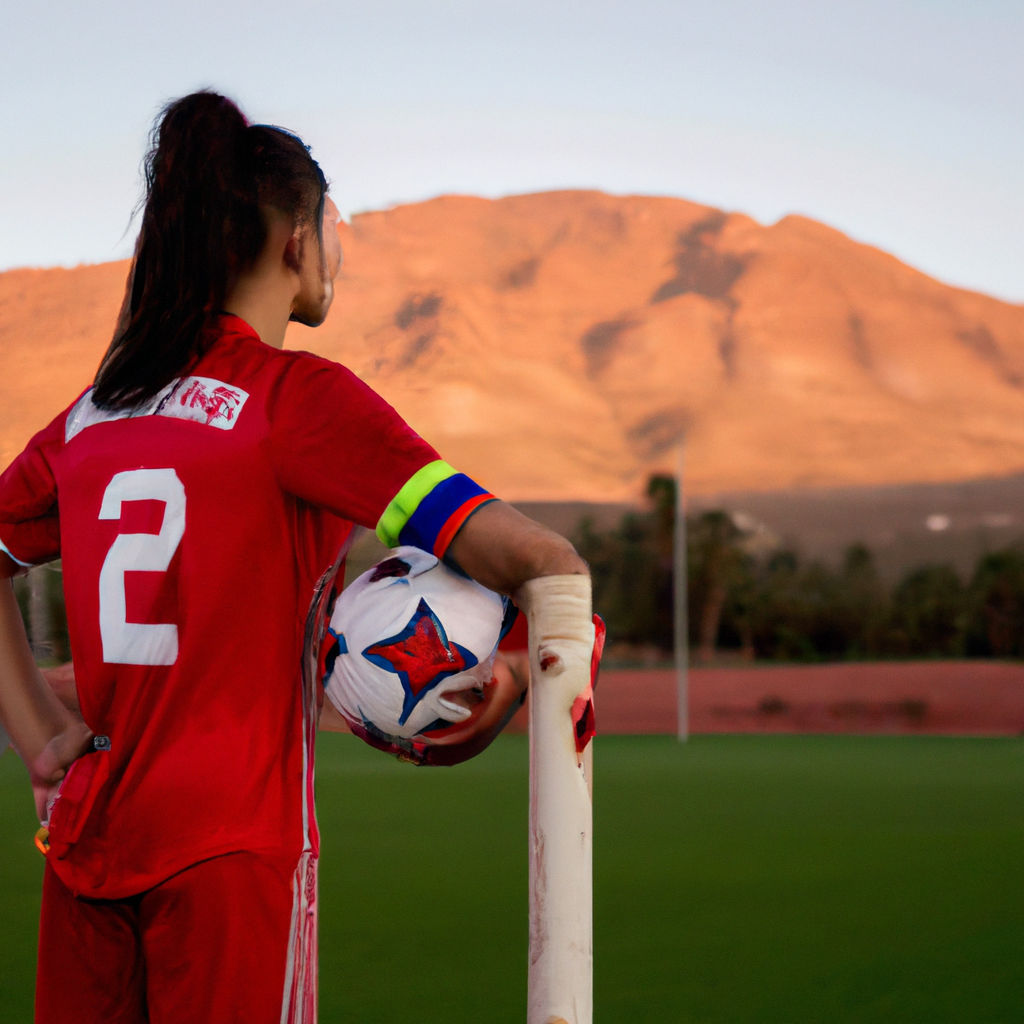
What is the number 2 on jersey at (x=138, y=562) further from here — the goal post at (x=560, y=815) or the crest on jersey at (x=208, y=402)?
the goal post at (x=560, y=815)

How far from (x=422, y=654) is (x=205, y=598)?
253mm

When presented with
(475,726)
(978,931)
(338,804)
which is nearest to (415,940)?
(978,931)

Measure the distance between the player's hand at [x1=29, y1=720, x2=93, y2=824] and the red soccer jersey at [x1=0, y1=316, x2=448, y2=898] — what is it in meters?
0.07

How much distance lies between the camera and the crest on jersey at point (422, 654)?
1470mm

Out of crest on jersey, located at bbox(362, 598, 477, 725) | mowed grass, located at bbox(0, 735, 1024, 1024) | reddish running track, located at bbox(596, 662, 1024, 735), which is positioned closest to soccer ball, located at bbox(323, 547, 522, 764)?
crest on jersey, located at bbox(362, 598, 477, 725)

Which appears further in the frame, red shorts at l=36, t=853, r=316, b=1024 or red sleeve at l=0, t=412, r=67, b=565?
red sleeve at l=0, t=412, r=67, b=565

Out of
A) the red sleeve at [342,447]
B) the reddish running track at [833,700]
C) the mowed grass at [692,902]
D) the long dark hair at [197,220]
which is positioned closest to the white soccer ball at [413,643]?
the red sleeve at [342,447]

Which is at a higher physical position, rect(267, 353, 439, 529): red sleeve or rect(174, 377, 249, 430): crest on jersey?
rect(174, 377, 249, 430): crest on jersey

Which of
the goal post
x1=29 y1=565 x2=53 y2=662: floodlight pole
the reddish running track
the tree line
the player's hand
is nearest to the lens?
the goal post

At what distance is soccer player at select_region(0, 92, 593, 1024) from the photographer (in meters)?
1.38

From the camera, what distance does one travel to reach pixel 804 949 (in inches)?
219

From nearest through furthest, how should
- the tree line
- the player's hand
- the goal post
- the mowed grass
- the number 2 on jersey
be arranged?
the goal post → the number 2 on jersey → the player's hand → the mowed grass → the tree line

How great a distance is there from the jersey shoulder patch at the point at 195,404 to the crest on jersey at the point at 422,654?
30cm

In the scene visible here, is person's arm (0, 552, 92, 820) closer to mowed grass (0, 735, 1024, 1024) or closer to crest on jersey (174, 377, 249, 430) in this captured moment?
crest on jersey (174, 377, 249, 430)
